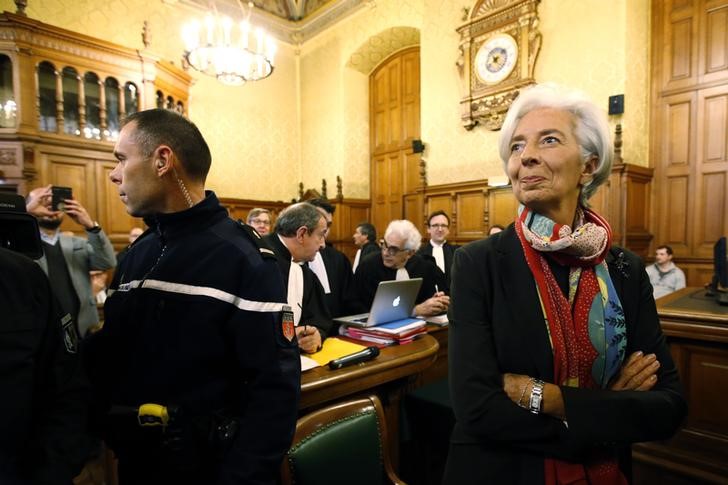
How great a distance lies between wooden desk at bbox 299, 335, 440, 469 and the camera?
63.5 inches

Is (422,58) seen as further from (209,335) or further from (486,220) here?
(209,335)

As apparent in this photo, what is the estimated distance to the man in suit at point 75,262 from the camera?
101 inches

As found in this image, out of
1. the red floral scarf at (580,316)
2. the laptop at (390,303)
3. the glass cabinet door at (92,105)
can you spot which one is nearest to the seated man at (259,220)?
the laptop at (390,303)

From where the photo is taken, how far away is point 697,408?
2307 mm

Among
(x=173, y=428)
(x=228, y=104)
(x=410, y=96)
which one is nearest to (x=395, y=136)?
(x=410, y=96)

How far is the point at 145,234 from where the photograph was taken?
130cm

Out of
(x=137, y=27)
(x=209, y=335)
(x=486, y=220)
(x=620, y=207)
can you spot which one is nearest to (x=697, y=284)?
(x=620, y=207)

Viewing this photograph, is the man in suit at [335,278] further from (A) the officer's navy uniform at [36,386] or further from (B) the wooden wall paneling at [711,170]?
(B) the wooden wall paneling at [711,170]

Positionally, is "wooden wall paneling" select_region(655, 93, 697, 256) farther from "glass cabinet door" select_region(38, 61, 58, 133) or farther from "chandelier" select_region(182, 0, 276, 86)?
"glass cabinet door" select_region(38, 61, 58, 133)

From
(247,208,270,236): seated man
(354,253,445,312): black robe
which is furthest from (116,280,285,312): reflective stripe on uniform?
(247,208,270,236): seated man

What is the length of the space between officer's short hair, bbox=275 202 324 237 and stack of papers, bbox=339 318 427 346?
0.61 m

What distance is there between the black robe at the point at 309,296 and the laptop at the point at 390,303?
111 mm

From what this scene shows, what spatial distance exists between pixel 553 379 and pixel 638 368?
0.24m

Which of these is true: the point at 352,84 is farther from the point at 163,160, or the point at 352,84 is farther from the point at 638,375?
the point at 638,375
